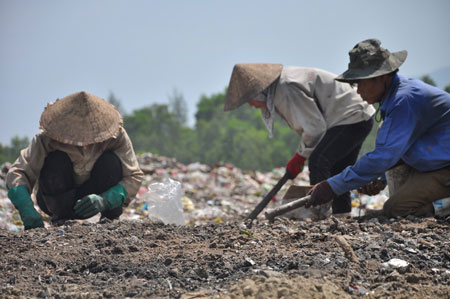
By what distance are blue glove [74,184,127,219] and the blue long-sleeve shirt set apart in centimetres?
174

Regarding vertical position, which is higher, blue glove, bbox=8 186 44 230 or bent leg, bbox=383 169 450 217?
blue glove, bbox=8 186 44 230

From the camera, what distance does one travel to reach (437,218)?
12.5ft

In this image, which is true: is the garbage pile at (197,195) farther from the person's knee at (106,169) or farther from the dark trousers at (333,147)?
the dark trousers at (333,147)

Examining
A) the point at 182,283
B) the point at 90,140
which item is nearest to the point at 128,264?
the point at 182,283

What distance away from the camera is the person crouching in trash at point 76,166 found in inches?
155

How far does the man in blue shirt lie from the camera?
3410 millimetres

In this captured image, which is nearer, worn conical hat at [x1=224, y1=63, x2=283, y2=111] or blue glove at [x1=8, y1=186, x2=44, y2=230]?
blue glove at [x1=8, y1=186, x2=44, y2=230]

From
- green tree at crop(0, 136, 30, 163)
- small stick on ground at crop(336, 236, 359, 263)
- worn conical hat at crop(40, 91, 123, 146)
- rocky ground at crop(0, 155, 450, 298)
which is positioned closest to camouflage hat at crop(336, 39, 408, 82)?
rocky ground at crop(0, 155, 450, 298)

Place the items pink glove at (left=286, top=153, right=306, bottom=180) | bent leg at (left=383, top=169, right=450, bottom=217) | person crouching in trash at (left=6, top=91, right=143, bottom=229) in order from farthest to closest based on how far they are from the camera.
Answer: pink glove at (left=286, top=153, right=306, bottom=180)
person crouching in trash at (left=6, top=91, right=143, bottom=229)
bent leg at (left=383, top=169, right=450, bottom=217)

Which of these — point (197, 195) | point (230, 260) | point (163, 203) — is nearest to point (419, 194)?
point (230, 260)

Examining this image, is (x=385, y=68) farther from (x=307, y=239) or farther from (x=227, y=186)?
(x=227, y=186)

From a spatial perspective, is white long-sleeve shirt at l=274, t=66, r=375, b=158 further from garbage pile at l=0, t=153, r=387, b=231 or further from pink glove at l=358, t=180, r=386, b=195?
garbage pile at l=0, t=153, r=387, b=231

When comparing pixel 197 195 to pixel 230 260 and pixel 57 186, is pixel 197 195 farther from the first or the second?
pixel 230 260

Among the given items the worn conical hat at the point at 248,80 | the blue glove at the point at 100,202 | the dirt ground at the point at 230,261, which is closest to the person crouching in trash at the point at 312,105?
the worn conical hat at the point at 248,80
